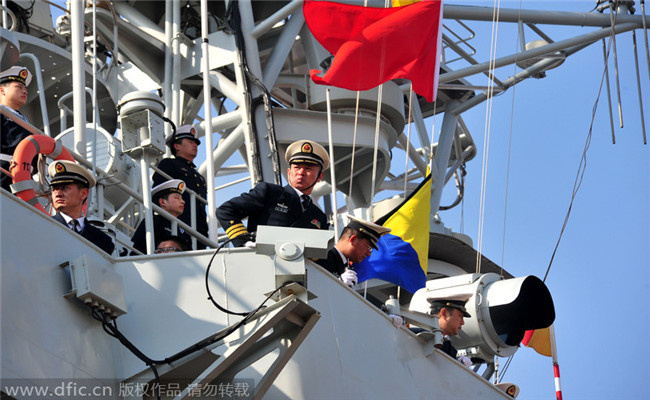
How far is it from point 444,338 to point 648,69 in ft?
19.9

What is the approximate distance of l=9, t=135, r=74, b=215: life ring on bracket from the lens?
559cm

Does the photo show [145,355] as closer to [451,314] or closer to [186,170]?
[186,170]

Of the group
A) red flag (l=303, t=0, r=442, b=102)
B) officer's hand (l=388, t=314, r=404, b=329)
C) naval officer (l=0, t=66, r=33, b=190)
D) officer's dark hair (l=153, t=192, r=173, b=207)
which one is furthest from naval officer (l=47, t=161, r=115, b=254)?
red flag (l=303, t=0, r=442, b=102)

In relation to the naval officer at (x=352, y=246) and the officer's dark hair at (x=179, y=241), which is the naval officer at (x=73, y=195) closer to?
the officer's dark hair at (x=179, y=241)

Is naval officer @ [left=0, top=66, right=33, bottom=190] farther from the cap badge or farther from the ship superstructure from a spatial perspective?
the cap badge

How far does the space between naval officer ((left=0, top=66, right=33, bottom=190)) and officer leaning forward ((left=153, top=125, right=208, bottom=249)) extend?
4.26ft

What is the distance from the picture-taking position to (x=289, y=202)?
658 centimetres

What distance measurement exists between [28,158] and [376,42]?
4656mm

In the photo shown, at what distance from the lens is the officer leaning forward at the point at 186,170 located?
7824 millimetres

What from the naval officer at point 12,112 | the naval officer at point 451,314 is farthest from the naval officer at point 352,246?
the naval officer at point 12,112

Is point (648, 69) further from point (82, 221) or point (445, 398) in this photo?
point (82, 221)

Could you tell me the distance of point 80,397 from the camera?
4750 millimetres

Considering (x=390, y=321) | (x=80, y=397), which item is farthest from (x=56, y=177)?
(x=390, y=321)

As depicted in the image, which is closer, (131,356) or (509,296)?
(131,356)
